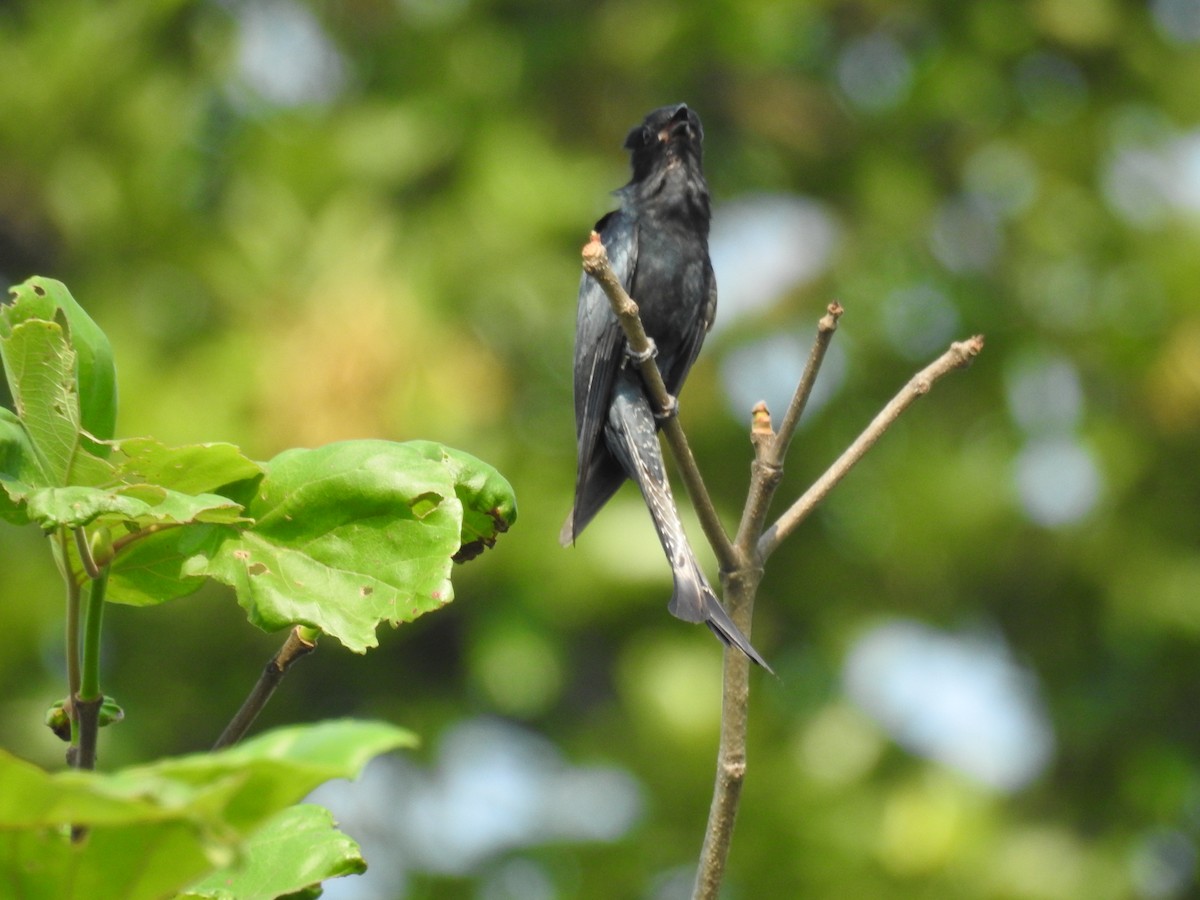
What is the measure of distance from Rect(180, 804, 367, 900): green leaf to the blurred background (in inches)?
227

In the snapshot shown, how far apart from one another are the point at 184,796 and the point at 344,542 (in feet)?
1.90

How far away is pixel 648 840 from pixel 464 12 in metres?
5.38

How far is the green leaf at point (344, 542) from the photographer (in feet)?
4.18

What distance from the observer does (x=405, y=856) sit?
841 cm

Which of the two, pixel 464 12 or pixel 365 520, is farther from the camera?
pixel 464 12

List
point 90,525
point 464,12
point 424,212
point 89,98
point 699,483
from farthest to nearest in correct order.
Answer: point 464,12 < point 424,212 < point 89,98 < point 699,483 < point 90,525

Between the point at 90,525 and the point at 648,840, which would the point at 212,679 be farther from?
the point at 90,525

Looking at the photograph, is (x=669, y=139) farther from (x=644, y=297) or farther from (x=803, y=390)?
(x=803, y=390)

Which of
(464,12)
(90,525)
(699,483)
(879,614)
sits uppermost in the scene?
(464,12)

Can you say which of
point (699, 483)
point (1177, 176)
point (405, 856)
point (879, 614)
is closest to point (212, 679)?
point (405, 856)

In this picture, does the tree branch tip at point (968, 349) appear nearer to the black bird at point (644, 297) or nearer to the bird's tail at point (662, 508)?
the bird's tail at point (662, 508)

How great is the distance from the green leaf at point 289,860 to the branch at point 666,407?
0.53 m

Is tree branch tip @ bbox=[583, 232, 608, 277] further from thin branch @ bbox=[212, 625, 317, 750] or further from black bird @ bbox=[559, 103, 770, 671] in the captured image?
black bird @ bbox=[559, 103, 770, 671]

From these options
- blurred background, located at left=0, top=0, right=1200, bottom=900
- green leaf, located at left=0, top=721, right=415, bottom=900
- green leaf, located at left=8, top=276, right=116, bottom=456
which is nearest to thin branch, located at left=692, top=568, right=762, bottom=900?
green leaf, located at left=0, top=721, right=415, bottom=900
